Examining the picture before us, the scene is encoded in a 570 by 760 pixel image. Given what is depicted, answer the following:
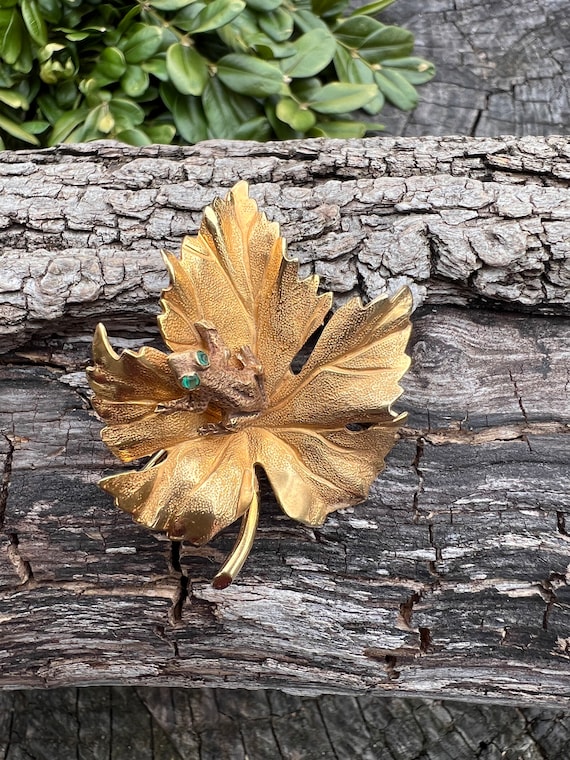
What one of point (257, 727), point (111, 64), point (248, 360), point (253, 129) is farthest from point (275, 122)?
point (257, 727)

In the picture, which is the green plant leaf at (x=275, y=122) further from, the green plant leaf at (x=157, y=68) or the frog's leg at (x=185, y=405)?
the frog's leg at (x=185, y=405)

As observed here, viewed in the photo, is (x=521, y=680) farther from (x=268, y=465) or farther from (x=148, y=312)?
(x=148, y=312)

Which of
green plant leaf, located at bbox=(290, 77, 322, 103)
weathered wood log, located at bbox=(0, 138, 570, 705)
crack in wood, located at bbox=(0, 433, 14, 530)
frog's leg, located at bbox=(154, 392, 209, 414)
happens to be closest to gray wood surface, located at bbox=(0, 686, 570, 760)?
weathered wood log, located at bbox=(0, 138, 570, 705)

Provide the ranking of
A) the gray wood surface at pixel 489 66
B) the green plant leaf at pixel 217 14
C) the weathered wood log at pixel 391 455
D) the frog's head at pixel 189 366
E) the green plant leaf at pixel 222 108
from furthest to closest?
the gray wood surface at pixel 489 66
the green plant leaf at pixel 222 108
the green plant leaf at pixel 217 14
the weathered wood log at pixel 391 455
the frog's head at pixel 189 366

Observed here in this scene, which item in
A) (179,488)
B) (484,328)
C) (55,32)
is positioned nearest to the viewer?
(179,488)

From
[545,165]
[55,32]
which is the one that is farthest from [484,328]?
[55,32]

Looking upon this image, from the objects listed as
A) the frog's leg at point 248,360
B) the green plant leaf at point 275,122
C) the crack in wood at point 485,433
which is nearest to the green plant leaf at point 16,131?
the green plant leaf at point 275,122

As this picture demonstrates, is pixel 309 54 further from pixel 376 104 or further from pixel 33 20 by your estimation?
pixel 33 20
